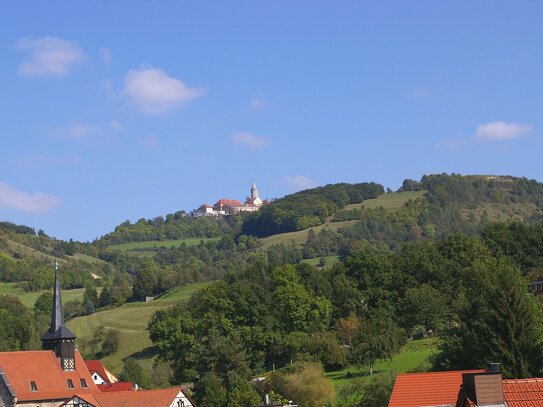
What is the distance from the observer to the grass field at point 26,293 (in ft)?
568

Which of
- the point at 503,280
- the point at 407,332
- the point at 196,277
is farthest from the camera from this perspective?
the point at 196,277

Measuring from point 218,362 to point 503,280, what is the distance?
2325 cm

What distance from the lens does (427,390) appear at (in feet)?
140

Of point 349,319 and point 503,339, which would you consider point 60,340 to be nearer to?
point 349,319

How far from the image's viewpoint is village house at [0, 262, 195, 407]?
68.4 m

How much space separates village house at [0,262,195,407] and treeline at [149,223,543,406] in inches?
175

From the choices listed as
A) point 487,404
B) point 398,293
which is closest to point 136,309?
point 398,293

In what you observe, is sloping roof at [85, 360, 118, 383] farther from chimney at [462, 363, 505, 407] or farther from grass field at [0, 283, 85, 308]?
grass field at [0, 283, 85, 308]

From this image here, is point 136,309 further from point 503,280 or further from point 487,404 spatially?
point 487,404

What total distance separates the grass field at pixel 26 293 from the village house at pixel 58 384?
9285 centimetres

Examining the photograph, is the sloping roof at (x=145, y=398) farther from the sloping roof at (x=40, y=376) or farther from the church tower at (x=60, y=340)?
the church tower at (x=60, y=340)

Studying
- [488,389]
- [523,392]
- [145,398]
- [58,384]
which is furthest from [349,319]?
[488,389]

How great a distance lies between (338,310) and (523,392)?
249ft

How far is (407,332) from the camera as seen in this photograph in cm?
9444
